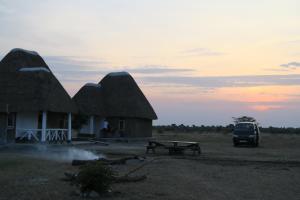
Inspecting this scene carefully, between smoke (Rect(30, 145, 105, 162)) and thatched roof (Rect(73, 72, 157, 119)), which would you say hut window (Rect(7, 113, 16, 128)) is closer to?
smoke (Rect(30, 145, 105, 162))

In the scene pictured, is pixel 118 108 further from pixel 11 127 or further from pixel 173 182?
pixel 173 182

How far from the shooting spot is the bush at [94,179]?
460 inches

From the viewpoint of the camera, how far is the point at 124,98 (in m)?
48.7

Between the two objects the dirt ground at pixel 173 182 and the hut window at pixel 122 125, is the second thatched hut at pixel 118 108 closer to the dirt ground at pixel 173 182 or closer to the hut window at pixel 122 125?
the hut window at pixel 122 125

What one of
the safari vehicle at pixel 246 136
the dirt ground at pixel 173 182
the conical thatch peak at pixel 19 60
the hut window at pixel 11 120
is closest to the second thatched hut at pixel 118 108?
the conical thatch peak at pixel 19 60

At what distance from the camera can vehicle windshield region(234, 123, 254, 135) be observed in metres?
41.4

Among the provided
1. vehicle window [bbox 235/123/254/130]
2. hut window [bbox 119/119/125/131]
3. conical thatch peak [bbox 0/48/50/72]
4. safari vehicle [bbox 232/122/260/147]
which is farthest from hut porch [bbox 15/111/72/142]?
vehicle window [bbox 235/123/254/130]

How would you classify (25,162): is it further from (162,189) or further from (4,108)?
(4,108)

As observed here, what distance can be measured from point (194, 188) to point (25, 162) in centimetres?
899

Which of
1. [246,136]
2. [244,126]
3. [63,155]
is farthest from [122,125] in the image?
[63,155]

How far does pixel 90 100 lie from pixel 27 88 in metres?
12.8

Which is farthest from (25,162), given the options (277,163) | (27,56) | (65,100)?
(27,56)

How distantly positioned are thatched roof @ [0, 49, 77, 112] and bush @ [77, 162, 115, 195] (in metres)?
21.8

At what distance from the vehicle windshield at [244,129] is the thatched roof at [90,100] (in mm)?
12782
